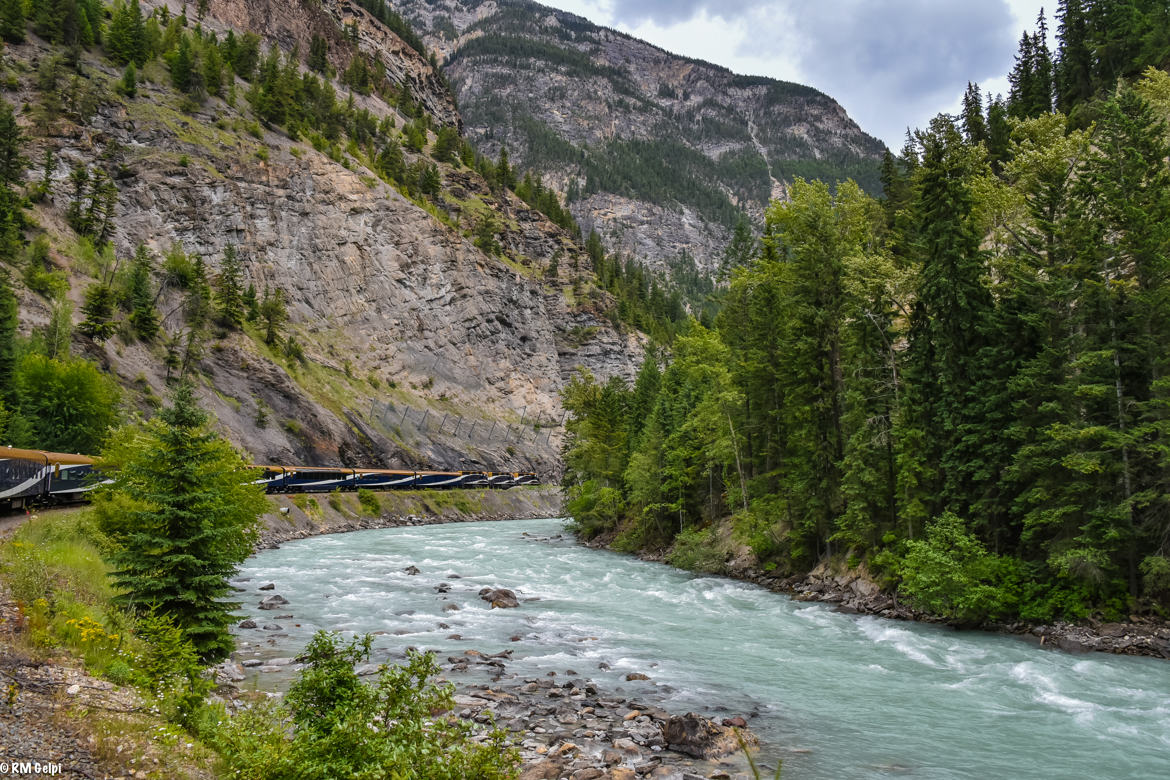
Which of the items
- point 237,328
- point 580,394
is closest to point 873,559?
point 580,394

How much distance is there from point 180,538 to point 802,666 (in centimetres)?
1535

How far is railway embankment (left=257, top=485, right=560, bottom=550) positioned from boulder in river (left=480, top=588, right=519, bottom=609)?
72.3ft

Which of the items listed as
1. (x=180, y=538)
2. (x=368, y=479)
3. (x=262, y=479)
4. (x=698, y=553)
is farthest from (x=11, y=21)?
(x=180, y=538)

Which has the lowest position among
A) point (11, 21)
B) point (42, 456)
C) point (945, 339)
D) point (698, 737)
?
point (698, 737)

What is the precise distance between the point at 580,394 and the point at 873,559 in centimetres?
4160

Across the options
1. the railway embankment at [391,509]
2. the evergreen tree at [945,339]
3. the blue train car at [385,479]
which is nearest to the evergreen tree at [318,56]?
the railway embankment at [391,509]

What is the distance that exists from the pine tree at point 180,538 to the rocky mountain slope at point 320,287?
49109 mm

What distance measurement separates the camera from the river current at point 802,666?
12.0 metres

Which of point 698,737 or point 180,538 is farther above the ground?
point 180,538

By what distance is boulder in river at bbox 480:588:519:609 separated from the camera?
1001 inches

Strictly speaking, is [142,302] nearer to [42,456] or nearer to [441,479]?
[42,456]

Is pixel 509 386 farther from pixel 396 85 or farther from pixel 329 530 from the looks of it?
pixel 396 85

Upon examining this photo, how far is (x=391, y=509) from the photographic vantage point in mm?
68125

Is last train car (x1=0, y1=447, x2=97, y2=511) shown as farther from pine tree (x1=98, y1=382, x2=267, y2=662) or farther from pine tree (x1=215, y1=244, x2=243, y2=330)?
pine tree (x1=215, y1=244, x2=243, y2=330)
